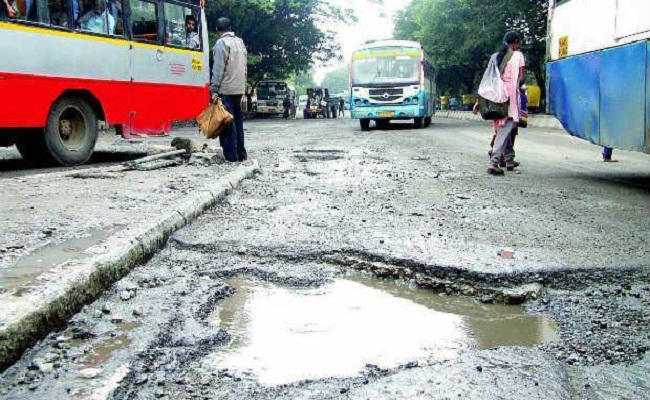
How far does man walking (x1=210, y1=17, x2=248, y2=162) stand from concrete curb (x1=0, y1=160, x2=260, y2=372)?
400 centimetres

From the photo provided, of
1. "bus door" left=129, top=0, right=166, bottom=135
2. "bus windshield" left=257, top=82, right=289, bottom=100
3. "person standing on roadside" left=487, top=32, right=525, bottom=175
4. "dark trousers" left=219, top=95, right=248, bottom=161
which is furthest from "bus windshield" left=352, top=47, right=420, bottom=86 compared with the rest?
"bus windshield" left=257, top=82, right=289, bottom=100

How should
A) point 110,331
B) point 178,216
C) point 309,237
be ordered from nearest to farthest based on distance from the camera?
point 110,331, point 309,237, point 178,216

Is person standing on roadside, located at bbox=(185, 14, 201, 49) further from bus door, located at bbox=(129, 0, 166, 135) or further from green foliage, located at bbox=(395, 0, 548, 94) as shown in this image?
green foliage, located at bbox=(395, 0, 548, 94)

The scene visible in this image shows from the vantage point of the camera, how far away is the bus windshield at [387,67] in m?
20.4

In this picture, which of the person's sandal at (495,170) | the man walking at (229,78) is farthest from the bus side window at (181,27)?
the person's sandal at (495,170)

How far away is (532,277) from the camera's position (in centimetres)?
344

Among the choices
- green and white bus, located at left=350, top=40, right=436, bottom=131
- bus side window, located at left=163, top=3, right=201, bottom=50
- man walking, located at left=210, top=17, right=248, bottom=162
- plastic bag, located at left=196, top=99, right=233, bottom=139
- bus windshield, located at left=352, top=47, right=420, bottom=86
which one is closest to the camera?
plastic bag, located at left=196, top=99, right=233, bottom=139

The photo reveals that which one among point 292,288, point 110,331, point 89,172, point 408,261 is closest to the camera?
point 110,331

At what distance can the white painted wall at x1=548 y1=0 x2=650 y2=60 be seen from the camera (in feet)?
20.1

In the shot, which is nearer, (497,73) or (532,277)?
(532,277)

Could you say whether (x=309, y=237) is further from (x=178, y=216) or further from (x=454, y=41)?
(x=454, y=41)

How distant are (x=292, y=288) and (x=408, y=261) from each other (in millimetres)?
759

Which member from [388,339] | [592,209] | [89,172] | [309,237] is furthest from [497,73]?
[388,339]

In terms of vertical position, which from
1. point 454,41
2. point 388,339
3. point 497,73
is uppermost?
point 454,41
